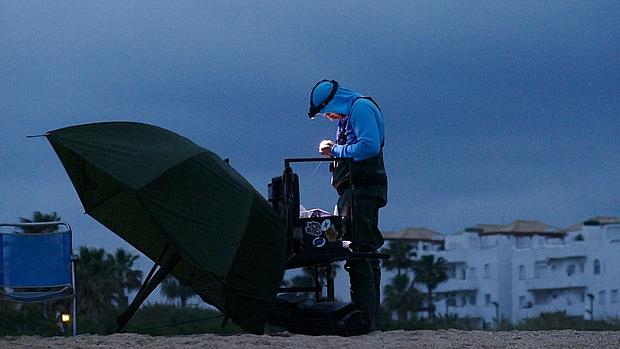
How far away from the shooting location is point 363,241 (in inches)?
384

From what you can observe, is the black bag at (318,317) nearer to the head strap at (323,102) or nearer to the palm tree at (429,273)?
the head strap at (323,102)

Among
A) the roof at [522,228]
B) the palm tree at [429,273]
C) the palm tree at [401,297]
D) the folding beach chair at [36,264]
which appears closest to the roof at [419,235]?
the roof at [522,228]

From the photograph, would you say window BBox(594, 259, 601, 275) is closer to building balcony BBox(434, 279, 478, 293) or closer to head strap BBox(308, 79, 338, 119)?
building balcony BBox(434, 279, 478, 293)

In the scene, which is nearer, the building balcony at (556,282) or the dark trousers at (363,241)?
the dark trousers at (363,241)

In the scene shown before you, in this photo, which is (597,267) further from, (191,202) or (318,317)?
(191,202)

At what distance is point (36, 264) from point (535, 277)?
58.9 m

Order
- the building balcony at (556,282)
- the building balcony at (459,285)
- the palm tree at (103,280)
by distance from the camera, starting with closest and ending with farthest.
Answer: the palm tree at (103,280)
the building balcony at (459,285)
the building balcony at (556,282)

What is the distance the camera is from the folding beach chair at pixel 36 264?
11367mm

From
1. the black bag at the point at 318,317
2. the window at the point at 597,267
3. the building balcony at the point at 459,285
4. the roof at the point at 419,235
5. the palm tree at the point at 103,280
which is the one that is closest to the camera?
the black bag at the point at 318,317

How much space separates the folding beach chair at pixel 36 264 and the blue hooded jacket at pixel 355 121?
3117 mm

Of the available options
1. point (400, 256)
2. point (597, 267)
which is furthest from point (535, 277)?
point (400, 256)

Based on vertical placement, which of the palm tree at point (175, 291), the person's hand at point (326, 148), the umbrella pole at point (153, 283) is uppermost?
the person's hand at point (326, 148)

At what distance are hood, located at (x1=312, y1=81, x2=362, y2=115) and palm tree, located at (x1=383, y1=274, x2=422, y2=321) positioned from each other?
4389 cm

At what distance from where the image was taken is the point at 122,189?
934cm
